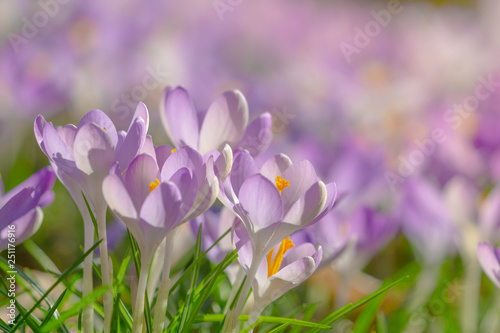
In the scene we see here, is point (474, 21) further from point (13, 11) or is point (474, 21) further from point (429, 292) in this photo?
point (429, 292)

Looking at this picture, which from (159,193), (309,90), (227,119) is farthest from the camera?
(309,90)

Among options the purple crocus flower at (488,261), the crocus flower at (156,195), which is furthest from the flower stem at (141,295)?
the purple crocus flower at (488,261)

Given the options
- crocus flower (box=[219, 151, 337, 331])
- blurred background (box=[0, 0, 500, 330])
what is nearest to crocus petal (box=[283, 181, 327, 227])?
crocus flower (box=[219, 151, 337, 331])

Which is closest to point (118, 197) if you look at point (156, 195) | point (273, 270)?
point (156, 195)

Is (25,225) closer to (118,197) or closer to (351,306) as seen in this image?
(118,197)

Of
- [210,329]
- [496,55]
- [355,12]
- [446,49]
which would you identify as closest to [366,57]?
[446,49]

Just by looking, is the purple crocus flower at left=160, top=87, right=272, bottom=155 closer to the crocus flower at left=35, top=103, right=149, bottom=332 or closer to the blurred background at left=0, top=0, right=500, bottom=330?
the crocus flower at left=35, top=103, right=149, bottom=332
